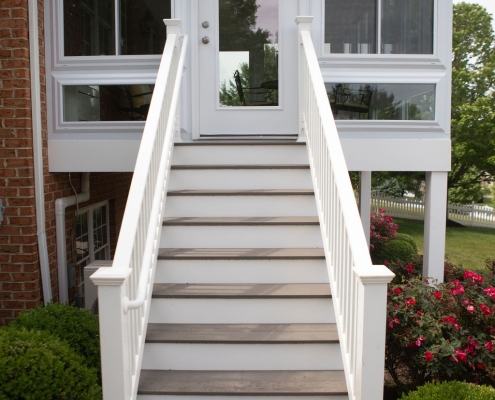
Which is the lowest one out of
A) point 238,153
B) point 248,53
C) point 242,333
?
point 242,333

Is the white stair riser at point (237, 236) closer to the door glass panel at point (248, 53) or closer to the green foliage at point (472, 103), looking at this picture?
the door glass panel at point (248, 53)

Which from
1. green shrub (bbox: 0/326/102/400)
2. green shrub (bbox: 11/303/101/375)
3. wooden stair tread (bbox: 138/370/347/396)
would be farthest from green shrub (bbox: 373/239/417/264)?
green shrub (bbox: 0/326/102/400)

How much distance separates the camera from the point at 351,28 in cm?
446

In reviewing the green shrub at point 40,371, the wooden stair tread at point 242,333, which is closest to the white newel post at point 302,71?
the wooden stair tread at point 242,333

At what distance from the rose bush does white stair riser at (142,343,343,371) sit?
769 millimetres

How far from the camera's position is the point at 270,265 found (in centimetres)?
327

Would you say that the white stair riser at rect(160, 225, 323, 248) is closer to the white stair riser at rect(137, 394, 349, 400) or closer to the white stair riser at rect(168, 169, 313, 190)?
the white stair riser at rect(168, 169, 313, 190)

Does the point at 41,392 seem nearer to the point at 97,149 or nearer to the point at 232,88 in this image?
the point at 97,149

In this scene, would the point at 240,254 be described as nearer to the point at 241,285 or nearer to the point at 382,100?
the point at 241,285

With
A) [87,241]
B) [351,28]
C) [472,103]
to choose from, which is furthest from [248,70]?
[472,103]

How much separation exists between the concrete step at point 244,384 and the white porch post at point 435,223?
78.0 inches

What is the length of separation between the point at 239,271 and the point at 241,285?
98 millimetres

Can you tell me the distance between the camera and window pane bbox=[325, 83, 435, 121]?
444cm

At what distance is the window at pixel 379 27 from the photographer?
4.45m
